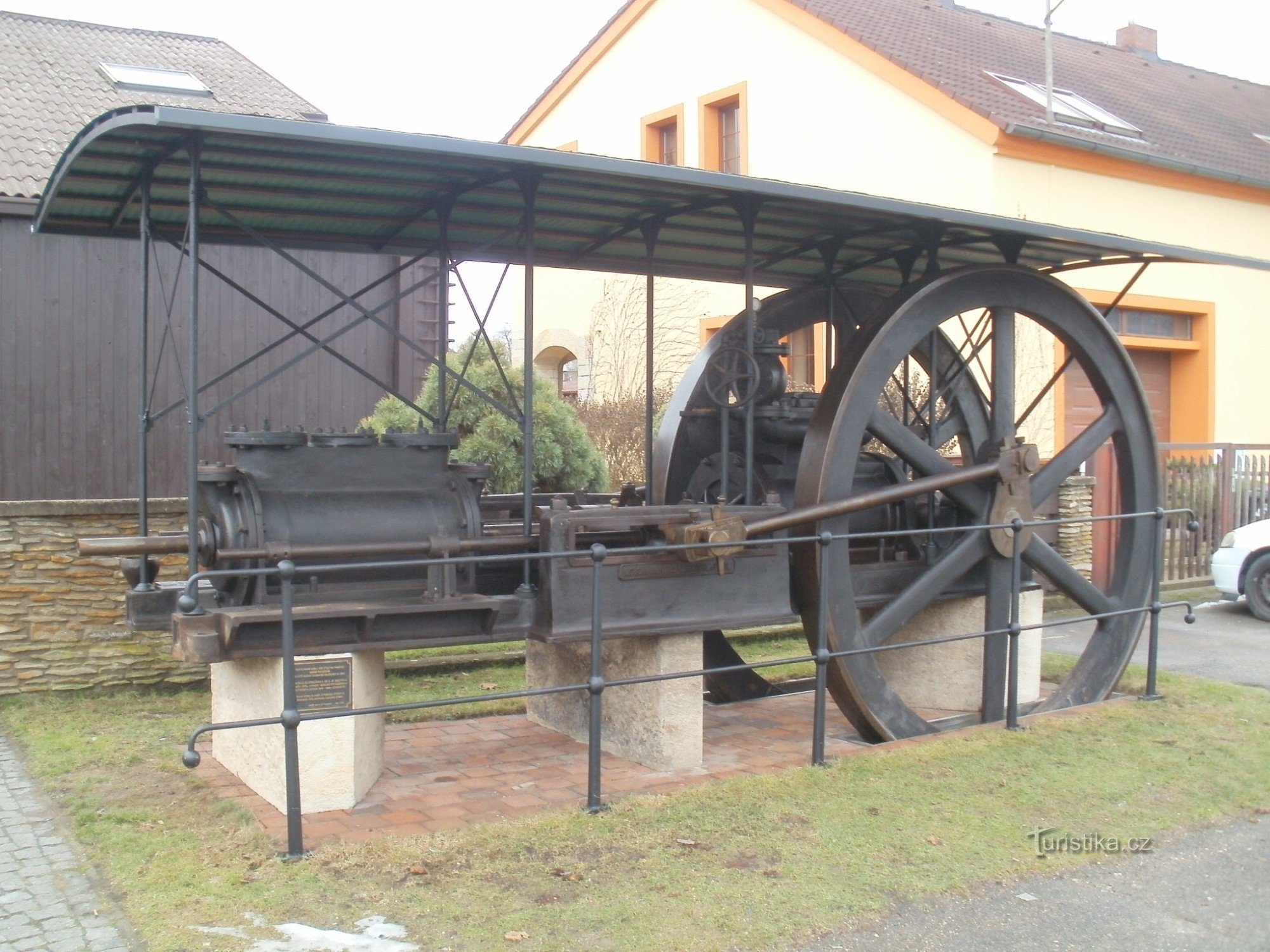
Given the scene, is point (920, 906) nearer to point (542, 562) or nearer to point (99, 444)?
point (542, 562)

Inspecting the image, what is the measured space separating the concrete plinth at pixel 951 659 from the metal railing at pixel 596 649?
0.22 meters

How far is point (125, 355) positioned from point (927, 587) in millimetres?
9007

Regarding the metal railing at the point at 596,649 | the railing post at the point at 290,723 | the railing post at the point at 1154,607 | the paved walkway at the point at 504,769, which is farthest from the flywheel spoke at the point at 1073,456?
the railing post at the point at 290,723

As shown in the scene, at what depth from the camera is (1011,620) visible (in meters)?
6.62

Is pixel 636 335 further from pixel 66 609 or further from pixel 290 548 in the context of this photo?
pixel 290 548

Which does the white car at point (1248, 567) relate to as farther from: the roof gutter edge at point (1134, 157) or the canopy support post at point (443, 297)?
the canopy support post at point (443, 297)

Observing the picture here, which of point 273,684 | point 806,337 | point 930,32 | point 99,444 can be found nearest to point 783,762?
point 273,684

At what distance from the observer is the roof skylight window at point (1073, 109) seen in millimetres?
15188

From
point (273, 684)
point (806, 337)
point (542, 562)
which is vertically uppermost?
point (806, 337)

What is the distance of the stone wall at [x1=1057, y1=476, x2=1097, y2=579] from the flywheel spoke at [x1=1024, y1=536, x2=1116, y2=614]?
4655 mm

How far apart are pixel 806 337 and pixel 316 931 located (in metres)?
13.4

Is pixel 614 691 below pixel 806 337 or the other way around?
below

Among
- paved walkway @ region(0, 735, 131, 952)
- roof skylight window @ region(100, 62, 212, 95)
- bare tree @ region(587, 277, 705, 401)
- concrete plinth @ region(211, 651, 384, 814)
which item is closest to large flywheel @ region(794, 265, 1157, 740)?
concrete plinth @ region(211, 651, 384, 814)

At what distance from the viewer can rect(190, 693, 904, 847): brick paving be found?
5160 millimetres
